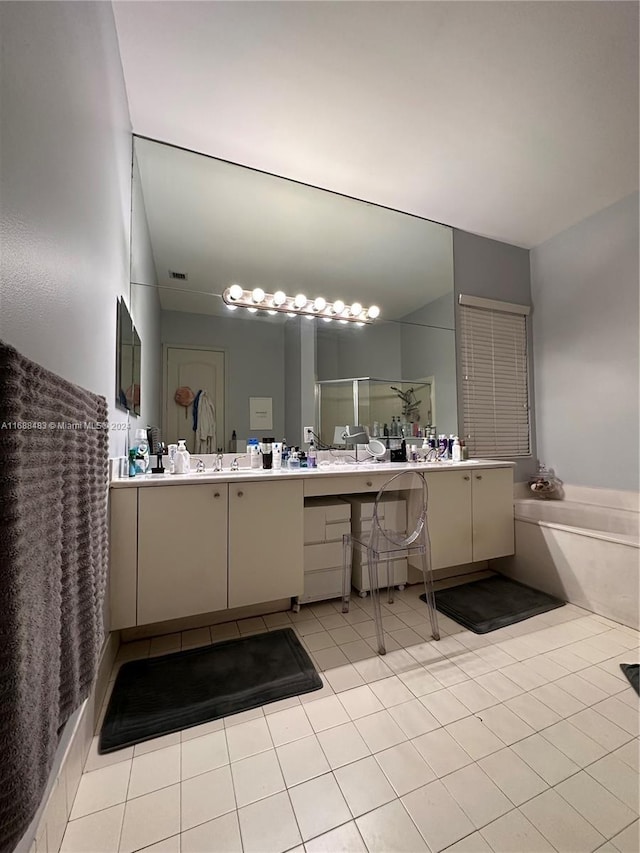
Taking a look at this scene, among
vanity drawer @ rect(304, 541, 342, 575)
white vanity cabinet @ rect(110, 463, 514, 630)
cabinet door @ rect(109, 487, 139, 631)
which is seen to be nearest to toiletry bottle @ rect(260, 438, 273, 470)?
white vanity cabinet @ rect(110, 463, 514, 630)

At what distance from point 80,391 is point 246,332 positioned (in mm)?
1511

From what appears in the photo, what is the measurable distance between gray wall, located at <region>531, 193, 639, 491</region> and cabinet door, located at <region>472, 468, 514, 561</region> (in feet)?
2.78

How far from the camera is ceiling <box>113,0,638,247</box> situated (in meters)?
1.45

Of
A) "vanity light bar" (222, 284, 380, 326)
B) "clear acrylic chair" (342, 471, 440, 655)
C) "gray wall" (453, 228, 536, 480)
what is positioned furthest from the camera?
"gray wall" (453, 228, 536, 480)

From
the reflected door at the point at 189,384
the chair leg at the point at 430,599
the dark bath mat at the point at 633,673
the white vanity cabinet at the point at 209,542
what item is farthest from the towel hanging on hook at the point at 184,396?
the dark bath mat at the point at 633,673

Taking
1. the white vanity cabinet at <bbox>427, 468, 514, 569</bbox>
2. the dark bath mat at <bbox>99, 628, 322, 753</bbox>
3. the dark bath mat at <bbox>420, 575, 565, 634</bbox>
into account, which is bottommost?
the dark bath mat at <bbox>420, 575, 565, 634</bbox>

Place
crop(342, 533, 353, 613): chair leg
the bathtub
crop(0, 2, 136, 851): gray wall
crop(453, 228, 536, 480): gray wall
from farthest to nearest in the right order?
crop(453, 228, 536, 480): gray wall → crop(342, 533, 353, 613): chair leg → the bathtub → crop(0, 2, 136, 851): gray wall

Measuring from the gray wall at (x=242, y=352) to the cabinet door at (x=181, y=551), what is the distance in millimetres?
667

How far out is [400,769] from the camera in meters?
1.02

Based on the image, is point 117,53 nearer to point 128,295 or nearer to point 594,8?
point 128,295

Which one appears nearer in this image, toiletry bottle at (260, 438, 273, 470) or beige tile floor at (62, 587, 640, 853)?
beige tile floor at (62, 587, 640, 853)

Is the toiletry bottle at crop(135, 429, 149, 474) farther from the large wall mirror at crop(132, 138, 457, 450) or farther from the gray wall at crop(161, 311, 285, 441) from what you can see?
the gray wall at crop(161, 311, 285, 441)

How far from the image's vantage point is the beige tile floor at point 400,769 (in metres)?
0.86

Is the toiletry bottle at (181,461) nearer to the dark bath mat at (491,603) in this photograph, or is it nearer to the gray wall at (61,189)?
the gray wall at (61,189)
